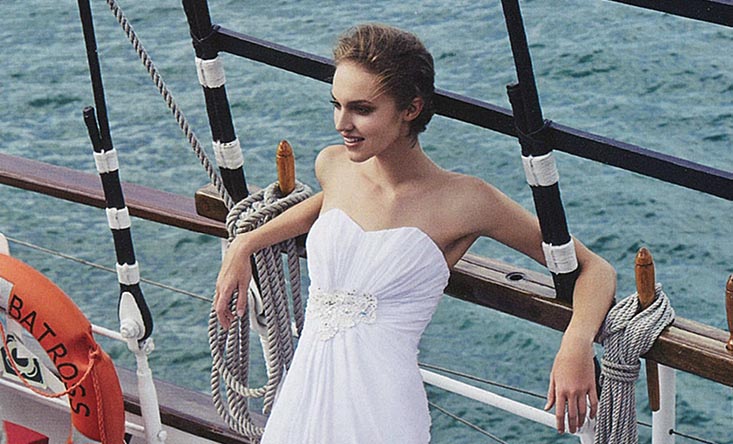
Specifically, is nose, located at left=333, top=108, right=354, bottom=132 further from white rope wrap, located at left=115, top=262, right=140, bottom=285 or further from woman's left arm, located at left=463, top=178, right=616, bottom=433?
white rope wrap, located at left=115, top=262, right=140, bottom=285

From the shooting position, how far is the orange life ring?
7.69 feet

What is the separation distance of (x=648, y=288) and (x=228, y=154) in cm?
77

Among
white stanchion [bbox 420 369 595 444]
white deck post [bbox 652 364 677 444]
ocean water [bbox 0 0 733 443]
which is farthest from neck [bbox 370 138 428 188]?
ocean water [bbox 0 0 733 443]

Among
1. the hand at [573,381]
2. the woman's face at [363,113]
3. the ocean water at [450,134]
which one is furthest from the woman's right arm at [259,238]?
the ocean water at [450,134]

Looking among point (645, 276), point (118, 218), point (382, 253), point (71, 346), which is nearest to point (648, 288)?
point (645, 276)

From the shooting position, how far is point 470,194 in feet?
6.16

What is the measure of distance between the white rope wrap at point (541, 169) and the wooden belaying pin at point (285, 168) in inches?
18.2

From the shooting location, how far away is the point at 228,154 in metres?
2.20

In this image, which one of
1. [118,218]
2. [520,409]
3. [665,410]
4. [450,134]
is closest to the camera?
[665,410]

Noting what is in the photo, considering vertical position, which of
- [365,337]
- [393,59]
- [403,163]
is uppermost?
A: [393,59]

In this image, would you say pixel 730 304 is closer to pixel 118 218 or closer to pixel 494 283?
pixel 494 283

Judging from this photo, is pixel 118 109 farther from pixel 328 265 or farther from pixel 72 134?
pixel 328 265

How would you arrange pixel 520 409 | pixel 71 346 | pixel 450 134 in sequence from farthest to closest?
pixel 450 134, pixel 71 346, pixel 520 409

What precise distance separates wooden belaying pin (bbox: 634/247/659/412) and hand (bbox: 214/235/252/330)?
63 centimetres
